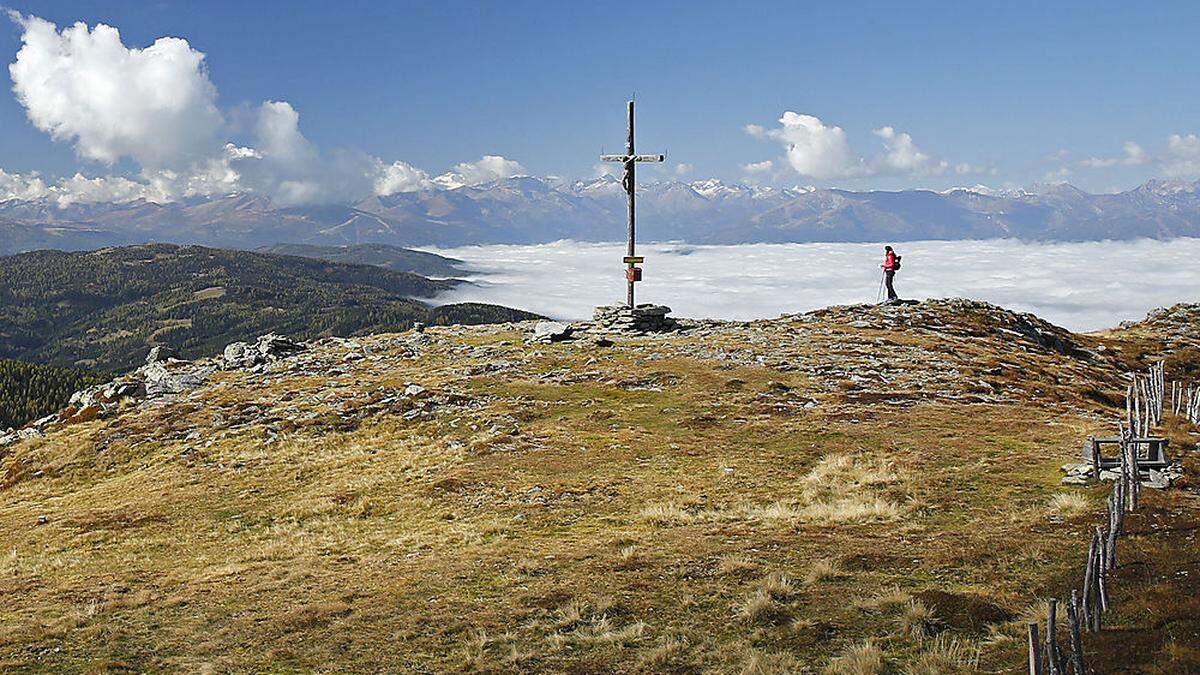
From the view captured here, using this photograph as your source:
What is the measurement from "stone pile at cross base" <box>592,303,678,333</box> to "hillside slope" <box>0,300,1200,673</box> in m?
8.56

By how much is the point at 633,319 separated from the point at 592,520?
3749cm

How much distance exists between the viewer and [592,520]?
2275 cm

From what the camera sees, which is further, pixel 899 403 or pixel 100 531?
pixel 899 403

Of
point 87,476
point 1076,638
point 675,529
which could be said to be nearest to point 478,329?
point 87,476

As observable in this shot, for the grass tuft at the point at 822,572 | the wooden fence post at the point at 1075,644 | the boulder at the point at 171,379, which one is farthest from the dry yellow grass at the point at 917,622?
the boulder at the point at 171,379

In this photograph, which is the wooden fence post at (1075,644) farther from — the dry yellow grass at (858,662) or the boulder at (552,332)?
the boulder at (552,332)

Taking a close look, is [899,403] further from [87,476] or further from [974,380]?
[87,476]

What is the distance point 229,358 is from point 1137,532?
58.4 m

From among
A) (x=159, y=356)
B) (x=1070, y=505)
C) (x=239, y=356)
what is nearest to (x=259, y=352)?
(x=239, y=356)

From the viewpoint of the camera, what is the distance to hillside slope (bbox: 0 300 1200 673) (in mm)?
13594

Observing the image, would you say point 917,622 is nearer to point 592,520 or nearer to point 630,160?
point 592,520

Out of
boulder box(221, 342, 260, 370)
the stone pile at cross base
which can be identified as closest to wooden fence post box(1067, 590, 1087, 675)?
the stone pile at cross base

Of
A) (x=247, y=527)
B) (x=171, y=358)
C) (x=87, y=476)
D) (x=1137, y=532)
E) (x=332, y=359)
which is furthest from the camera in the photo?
(x=171, y=358)

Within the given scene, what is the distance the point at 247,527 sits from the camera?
2541cm
